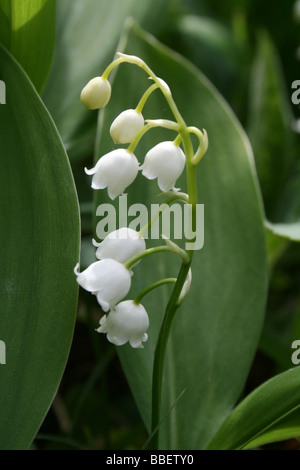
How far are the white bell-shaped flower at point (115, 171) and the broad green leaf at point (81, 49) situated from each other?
1.44 ft

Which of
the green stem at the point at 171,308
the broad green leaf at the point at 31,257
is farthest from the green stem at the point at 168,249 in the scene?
the broad green leaf at the point at 31,257

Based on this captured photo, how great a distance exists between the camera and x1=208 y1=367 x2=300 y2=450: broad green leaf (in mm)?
666

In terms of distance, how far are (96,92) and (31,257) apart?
7.9 inches

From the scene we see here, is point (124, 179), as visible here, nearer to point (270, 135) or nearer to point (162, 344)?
point (162, 344)

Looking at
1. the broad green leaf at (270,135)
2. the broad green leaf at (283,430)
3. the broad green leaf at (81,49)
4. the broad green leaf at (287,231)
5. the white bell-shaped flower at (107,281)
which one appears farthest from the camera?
the broad green leaf at (270,135)

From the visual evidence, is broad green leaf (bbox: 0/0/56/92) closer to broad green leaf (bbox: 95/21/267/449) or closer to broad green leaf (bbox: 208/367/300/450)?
broad green leaf (bbox: 95/21/267/449)

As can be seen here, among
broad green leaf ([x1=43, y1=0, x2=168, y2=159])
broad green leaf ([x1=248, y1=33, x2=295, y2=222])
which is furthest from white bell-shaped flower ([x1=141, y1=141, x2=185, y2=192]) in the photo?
broad green leaf ([x1=248, y1=33, x2=295, y2=222])

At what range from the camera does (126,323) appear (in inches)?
23.7

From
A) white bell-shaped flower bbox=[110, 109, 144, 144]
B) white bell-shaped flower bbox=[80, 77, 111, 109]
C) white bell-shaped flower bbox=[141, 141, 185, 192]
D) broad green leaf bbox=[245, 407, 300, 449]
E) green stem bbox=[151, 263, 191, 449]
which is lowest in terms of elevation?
broad green leaf bbox=[245, 407, 300, 449]

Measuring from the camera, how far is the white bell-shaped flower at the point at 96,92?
1.95ft

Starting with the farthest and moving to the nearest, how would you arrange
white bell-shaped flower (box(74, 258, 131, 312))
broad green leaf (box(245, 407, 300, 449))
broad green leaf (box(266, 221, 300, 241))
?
broad green leaf (box(266, 221, 300, 241))
broad green leaf (box(245, 407, 300, 449))
white bell-shaped flower (box(74, 258, 131, 312))

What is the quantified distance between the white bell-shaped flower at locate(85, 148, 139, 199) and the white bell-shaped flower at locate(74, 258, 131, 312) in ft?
0.25

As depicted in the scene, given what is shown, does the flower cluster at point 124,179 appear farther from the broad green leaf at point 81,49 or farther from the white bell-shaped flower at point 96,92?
the broad green leaf at point 81,49
